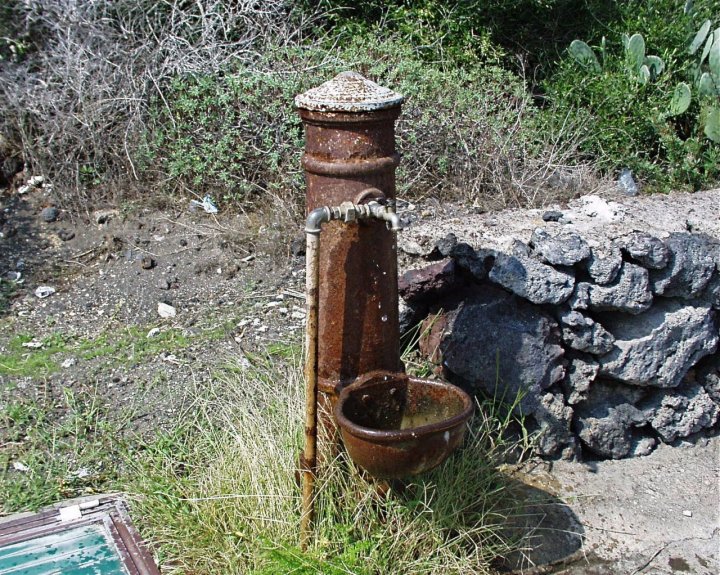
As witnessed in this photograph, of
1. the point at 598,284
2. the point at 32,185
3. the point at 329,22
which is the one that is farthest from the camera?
the point at 329,22

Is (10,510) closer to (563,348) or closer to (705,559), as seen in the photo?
(563,348)

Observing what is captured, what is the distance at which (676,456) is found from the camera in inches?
164

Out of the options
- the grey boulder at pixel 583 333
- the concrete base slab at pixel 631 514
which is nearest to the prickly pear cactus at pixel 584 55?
the grey boulder at pixel 583 333

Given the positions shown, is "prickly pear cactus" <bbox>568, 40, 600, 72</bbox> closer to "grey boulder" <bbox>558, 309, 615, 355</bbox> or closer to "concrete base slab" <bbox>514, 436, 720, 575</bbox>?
"grey boulder" <bbox>558, 309, 615, 355</bbox>

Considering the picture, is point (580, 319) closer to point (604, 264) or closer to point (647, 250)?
point (604, 264)

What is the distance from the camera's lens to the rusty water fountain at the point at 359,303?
2773mm

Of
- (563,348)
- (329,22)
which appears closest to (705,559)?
(563,348)

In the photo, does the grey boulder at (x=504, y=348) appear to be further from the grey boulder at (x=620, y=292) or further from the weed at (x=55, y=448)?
the weed at (x=55, y=448)

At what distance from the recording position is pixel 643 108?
575 centimetres

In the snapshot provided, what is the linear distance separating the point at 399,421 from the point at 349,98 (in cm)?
119

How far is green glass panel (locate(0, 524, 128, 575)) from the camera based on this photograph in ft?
10.2

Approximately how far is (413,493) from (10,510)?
161 cm

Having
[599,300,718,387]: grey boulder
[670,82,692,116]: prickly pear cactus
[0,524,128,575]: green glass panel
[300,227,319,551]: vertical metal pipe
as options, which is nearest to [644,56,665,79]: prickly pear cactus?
[670,82,692,116]: prickly pear cactus

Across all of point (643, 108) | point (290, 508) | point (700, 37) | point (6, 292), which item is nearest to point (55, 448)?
point (290, 508)
